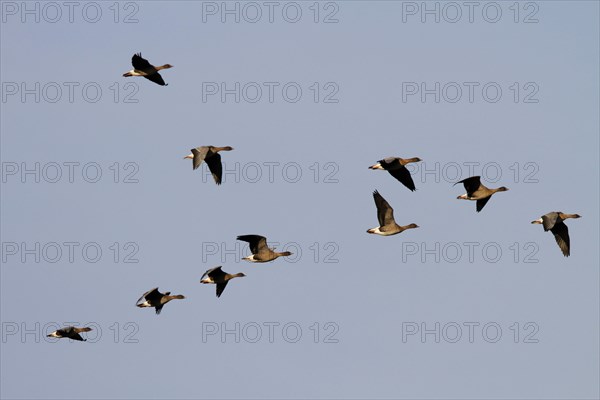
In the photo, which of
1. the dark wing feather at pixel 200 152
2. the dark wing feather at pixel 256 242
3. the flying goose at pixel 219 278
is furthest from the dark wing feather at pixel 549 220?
the dark wing feather at pixel 200 152

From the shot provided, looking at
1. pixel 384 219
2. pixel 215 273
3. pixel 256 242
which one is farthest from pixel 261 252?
pixel 384 219

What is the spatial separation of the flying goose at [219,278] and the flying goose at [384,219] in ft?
18.0

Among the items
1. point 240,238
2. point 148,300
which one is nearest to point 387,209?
point 240,238

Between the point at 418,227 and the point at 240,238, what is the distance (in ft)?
20.4

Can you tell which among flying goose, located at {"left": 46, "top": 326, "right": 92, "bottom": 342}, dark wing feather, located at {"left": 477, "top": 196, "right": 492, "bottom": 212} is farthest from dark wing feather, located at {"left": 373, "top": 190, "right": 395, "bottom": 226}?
flying goose, located at {"left": 46, "top": 326, "right": 92, "bottom": 342}

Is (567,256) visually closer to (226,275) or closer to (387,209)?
(387,209)

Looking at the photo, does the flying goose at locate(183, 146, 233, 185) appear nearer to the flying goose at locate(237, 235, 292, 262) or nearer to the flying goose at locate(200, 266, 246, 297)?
the flying goose at locate(237, 235, 292, 262)

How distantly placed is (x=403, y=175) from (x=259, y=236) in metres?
5.31

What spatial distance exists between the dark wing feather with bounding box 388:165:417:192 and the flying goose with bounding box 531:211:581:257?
4304 millimetres

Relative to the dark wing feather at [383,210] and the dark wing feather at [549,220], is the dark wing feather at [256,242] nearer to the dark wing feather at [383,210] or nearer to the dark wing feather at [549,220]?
the dark wing feather at [383,210]

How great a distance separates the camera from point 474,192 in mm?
52250

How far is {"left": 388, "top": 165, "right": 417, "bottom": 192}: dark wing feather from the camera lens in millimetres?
50656

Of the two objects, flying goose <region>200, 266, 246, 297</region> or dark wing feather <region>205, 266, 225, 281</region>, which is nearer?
dark wing feather <region>205, 266, 225, 281</region>

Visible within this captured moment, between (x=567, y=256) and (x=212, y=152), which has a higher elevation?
(x=212, y=152)
